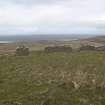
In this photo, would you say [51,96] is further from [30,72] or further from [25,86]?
[30,72]

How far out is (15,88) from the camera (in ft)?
76.9

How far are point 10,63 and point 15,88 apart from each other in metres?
13.0

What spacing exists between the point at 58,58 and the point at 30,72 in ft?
28.2

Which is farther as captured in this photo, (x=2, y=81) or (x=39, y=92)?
(x=2, y=81)

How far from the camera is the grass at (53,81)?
64.7 feet

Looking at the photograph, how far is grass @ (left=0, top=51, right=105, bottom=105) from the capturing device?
64.7ft

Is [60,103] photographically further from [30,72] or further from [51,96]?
[30,72]

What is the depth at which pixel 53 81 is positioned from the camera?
Answer: 2556 centimetres

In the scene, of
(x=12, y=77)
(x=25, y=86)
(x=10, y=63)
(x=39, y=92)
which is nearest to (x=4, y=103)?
(x=39, y=92)

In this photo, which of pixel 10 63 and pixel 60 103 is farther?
pixel 10 63

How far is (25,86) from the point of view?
24219 millimetres

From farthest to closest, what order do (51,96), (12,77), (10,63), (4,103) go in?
(10,63), (12,77), (51,96), (4,103)

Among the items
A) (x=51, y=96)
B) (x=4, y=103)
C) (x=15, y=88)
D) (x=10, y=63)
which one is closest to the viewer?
(x=4, y=103)

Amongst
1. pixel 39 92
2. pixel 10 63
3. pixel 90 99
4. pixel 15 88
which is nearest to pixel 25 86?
pixel 15 88
